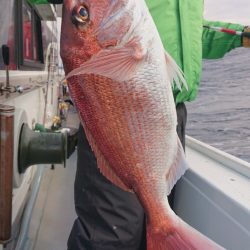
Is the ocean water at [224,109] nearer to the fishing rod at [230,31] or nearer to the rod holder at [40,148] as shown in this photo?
the fishing rod at [230,31]

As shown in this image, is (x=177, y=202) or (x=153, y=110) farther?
(x=177, y=202)

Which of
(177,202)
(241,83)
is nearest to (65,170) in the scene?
(177,202)

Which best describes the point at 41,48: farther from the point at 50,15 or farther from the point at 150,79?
the point at 150,79

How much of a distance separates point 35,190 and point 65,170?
2.93 feet

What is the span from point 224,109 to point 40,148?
357cm

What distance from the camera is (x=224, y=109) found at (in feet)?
17.5

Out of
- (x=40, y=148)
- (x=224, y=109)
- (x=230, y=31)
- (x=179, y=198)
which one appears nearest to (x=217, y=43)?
(x=230, y=31)

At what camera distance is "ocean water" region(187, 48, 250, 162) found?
12.3 feet

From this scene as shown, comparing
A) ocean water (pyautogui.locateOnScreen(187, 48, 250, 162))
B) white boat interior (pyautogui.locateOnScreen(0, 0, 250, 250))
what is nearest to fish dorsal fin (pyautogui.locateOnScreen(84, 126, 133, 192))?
white boat interior (pyautogui.locateOnScreen(0, 0, 250, 250))

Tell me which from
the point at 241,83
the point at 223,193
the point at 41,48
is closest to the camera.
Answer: the point at 223,193

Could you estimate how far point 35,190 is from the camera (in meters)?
3.14

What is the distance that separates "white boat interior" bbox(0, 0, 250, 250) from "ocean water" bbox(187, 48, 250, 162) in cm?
83

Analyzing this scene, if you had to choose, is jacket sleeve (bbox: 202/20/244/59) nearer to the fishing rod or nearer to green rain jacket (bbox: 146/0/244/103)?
the fishing rod

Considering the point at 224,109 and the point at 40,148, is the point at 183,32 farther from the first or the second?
the point at 224,109
